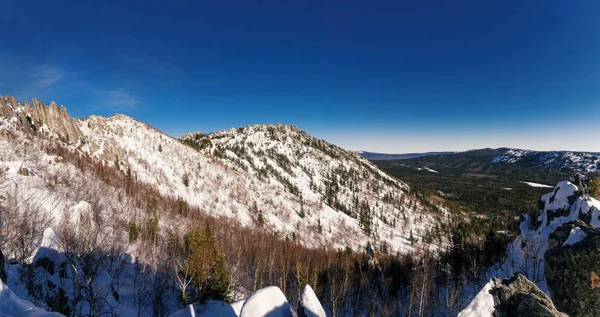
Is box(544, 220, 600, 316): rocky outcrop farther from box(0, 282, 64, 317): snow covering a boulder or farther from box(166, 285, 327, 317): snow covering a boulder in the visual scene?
box(0, 282, 64, 317): snow covering a boulder

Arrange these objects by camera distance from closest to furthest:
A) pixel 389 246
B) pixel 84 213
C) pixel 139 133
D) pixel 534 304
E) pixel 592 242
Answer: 1. pixel 534 304
2. pixel 592 242
3. pixel 84 213
4. pixel 139 133
5. pixel 389 246

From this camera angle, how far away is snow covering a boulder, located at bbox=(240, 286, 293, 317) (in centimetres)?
1901

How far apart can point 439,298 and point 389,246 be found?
110143 millimetres

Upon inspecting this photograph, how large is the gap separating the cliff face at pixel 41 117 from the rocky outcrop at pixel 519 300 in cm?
10598

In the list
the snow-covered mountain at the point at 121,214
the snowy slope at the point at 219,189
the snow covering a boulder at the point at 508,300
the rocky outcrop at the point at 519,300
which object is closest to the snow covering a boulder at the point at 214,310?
the snow-covered mountain at the point at 121,214

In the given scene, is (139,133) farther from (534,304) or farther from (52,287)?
(534,304)

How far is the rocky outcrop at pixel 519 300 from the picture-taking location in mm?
9938

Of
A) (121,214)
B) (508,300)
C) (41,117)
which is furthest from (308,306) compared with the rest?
(41,117)

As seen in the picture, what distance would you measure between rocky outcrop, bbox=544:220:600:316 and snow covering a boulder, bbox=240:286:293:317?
666 inches

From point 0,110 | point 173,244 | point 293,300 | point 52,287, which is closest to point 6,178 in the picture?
point 173,244

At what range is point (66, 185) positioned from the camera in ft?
186

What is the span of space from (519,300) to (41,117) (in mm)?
119604

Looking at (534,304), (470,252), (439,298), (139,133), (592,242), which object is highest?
(139,133)

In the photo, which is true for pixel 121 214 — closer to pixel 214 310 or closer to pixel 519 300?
pixel 214 310
